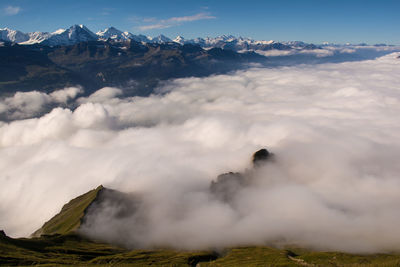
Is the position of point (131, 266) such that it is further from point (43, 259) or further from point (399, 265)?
point (399, 265)

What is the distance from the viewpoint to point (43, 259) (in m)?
198

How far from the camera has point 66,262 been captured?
196625mm

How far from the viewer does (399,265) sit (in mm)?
88188

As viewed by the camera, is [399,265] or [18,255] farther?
[18,255]

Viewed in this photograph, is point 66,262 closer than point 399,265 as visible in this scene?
No

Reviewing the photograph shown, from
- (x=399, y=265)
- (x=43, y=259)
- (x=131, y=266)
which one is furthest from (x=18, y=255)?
(x=399, y=265)

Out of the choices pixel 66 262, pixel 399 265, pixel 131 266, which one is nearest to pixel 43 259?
pixel 66 262

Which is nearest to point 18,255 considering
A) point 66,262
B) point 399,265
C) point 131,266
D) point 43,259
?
point 43,259

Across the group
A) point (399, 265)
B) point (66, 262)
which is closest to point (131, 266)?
point (66, 262)

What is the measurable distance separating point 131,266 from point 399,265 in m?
156

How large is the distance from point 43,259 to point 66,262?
1659cm

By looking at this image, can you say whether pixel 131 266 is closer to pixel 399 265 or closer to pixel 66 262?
pixel 66 262

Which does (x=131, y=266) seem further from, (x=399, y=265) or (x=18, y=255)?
(x=399, y=265)

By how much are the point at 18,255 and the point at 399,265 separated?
219 metres
